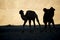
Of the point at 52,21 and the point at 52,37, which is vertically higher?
the point at 52,21

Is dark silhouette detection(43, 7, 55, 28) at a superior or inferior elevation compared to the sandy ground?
superior

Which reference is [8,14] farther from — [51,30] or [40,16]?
[51,30]

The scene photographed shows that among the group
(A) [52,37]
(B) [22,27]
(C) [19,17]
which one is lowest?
(A) [52,37]

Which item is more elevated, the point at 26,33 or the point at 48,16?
the point at 48,16

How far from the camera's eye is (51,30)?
166cm

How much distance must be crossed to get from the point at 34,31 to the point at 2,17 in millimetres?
439

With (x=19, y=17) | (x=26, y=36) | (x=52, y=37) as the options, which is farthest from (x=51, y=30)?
(x=19, y=17)

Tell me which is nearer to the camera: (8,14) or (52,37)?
(52,37)

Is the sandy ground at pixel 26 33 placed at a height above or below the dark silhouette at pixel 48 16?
below

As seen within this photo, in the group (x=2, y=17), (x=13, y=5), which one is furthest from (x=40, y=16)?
(x=2, y=17)

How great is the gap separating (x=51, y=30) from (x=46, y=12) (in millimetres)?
224

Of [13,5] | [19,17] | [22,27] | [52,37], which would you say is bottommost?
[52,37]

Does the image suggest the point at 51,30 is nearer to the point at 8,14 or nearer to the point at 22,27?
the point at 22,27

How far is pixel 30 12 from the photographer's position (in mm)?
1652
